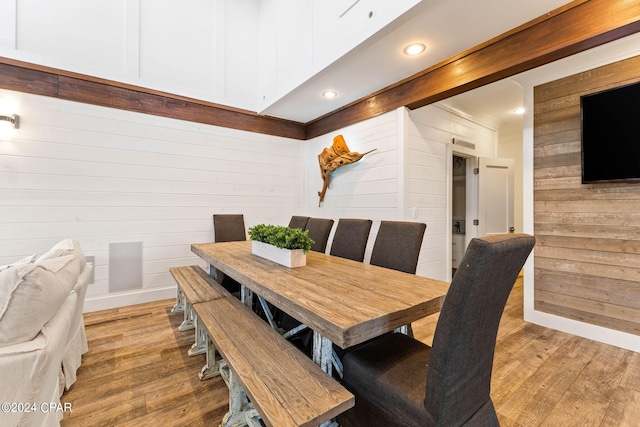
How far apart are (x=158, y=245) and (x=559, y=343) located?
4.44 metres

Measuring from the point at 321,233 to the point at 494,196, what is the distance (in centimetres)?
311

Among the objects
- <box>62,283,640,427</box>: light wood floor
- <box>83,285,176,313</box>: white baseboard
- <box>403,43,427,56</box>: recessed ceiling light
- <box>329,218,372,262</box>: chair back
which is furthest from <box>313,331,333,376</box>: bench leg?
<box>83,285,176,313</box>: white baseboard

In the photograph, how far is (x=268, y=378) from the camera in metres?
1.12

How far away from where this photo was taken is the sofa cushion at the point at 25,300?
1.15m

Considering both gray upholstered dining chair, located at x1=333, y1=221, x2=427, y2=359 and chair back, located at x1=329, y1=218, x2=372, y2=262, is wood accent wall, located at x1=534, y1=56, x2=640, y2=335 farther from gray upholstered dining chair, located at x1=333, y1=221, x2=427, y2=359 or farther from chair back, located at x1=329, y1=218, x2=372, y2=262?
chair back, located at x1=329, y1=218, x2=372, y2=262

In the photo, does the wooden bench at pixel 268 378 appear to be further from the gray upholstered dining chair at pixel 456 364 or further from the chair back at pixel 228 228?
the chair back at pixel 228 228

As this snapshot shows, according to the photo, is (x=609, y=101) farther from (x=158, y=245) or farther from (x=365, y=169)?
(x=158, y=245)

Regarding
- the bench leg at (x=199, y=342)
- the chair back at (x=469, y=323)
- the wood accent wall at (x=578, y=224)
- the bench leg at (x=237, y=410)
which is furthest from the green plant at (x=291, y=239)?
the wood accent wall at (x=578, y=224)

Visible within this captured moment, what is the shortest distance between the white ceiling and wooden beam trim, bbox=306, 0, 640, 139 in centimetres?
10

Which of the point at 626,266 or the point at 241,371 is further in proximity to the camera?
the point at 626,266

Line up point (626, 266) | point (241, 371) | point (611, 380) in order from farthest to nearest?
point (626, 266) < point (611, 380) < point (241, 371)

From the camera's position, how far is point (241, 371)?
117cm

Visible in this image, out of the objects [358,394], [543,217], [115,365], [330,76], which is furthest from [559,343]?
[115,365]

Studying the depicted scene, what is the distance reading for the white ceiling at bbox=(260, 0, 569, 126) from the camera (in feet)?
6.52
